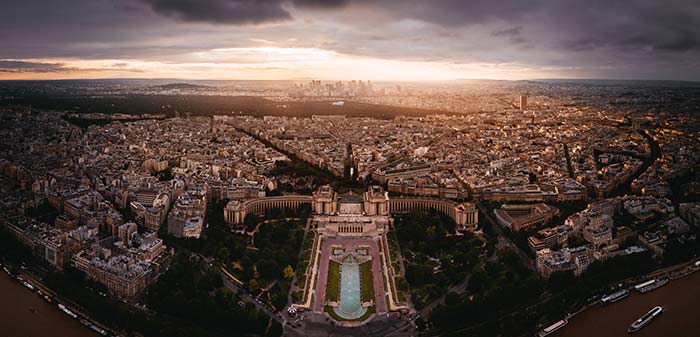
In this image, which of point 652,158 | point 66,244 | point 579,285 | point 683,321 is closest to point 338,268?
point 579,285

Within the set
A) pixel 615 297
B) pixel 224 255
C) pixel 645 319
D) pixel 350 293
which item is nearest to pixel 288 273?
pixel 350 293

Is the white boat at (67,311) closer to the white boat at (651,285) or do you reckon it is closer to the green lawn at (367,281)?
the green lawn at (367,281)

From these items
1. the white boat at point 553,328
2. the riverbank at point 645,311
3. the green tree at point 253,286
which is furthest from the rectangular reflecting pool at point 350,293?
the riverbank at point 645,311

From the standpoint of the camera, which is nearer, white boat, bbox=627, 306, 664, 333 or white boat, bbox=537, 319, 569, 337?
white boat, bbox=537, 319, 569, 337

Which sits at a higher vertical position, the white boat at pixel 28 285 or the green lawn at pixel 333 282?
the white boat at pixel 28 285

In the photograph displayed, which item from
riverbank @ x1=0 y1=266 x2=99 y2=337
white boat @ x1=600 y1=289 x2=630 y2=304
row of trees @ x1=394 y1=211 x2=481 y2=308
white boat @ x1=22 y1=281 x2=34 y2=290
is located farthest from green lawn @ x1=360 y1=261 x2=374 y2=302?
white boat @ x1=22 y1=281 x2=34 y2=290

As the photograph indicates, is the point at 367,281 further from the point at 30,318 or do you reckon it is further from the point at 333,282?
the point at 30,318

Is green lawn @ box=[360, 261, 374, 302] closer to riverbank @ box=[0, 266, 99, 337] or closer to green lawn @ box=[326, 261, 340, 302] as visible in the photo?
green lawn @ box=[326, 261, 340, 302]
